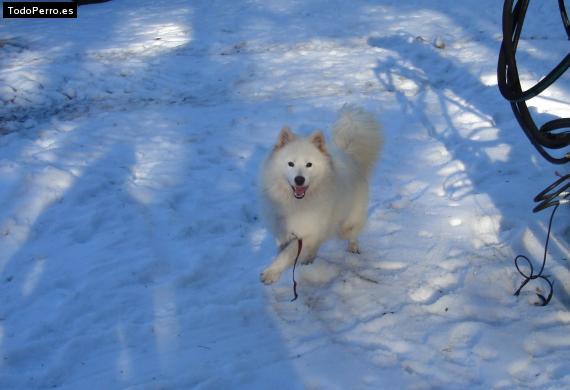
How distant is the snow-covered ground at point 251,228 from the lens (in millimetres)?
2535

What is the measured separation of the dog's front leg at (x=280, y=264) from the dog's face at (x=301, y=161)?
341 mm

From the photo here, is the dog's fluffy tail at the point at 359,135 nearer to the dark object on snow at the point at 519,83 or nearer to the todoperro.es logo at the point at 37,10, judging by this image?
the dark object on snow at the point at 519,83

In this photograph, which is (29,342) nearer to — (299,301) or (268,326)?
(268,326)

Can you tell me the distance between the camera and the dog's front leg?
10.0 feet

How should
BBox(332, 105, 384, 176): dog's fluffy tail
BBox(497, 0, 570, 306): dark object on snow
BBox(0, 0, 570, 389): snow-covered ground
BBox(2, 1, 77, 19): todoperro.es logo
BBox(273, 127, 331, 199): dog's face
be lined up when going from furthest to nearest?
BBox(2, 1, 77, 19): todoperro.es logo < BBox(332, 105, 384, 176): dog's fluffy tail < BBox(273, 127, 331, 199): dog's face < BBox(0, 0, 570, 389): snow-covered ground < BBox(497, 0, 570, 306): dark object on snow

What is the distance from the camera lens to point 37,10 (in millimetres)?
10086

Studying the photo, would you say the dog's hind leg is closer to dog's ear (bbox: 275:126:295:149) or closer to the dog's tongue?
the dog's tongue

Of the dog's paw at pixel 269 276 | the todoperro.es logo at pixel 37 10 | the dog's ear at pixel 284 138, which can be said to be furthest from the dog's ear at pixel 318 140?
the todoperro.es logo at pixel 37 10

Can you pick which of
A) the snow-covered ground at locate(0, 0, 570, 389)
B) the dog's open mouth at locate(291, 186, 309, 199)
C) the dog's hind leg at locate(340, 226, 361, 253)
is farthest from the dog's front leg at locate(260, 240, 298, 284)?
the dog's hind leg at locate(340, 226, 361, 253)

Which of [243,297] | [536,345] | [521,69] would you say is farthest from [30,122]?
[521,69]

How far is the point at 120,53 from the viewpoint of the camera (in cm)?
783

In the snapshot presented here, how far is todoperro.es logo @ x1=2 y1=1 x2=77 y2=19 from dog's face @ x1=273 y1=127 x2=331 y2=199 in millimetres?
8671

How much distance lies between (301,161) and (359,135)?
65 cm

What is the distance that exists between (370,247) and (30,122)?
4317 millimetres
